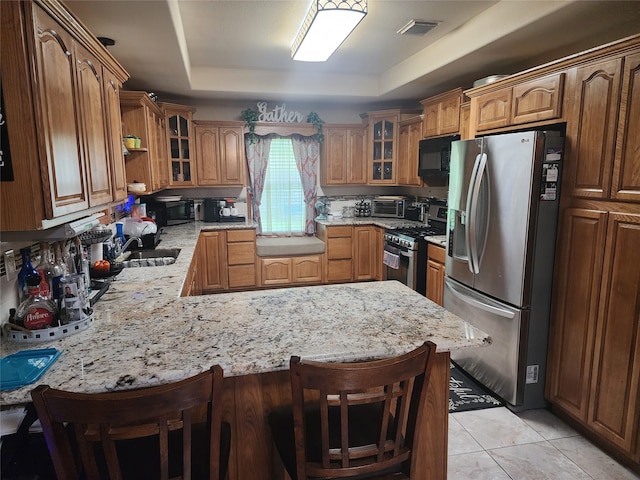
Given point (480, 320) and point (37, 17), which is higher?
point (37, 17)

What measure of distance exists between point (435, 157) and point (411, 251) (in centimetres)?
109

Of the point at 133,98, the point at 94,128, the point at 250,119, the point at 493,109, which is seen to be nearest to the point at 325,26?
the point at 493,109

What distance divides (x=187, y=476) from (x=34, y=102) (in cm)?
118

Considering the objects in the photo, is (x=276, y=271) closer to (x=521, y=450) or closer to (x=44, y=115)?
(x=521, y=450)

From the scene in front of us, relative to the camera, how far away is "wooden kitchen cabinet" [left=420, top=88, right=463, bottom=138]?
3.87 m

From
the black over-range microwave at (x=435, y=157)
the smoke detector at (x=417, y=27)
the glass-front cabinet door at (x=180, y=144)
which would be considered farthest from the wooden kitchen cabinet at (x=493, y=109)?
the glass-front cabinet door at (x=180, y=144)

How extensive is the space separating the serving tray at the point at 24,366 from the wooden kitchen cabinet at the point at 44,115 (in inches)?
16.7

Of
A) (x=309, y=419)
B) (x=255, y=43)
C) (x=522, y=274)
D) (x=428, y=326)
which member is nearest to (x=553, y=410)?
(x=522, y=274)

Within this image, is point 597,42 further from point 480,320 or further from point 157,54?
point 157,54

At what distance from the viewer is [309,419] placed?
133 cm

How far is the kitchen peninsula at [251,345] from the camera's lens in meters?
1.23

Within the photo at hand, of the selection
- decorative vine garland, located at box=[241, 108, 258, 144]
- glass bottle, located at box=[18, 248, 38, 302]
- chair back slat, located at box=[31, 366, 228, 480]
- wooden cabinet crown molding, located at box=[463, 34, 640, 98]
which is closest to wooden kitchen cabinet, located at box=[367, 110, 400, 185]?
decorative vine garland, located at box=[241, 108, 258, 144]

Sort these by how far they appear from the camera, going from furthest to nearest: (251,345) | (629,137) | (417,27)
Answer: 1. (417,27)
2. (629,137)
3. (251,345)

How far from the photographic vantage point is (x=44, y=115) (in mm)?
1261
